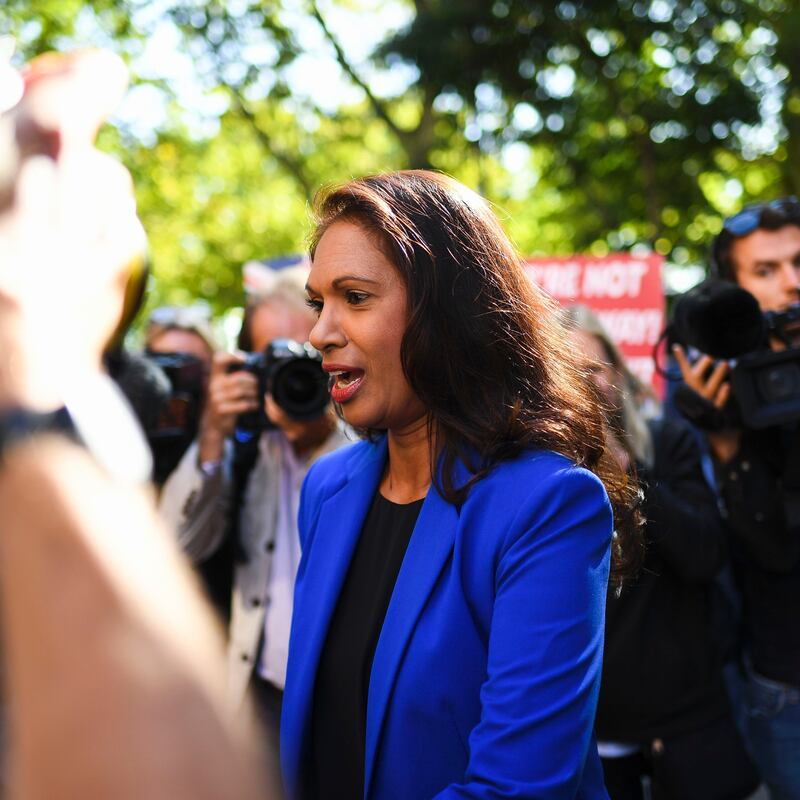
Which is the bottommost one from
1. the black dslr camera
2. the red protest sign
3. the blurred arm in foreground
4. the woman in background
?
the woman in background

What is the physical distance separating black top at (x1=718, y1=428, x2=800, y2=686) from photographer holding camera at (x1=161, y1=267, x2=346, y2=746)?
1.26m

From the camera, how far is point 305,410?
3.01 meters

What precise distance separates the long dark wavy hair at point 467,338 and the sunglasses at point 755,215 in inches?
57.7

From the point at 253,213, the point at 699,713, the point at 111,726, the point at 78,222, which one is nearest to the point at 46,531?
the point at 111,726

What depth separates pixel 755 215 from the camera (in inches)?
120

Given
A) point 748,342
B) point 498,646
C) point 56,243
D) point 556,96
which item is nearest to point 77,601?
point 56,243

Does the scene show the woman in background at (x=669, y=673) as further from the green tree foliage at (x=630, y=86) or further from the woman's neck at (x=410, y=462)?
the green tree foliage at (x=630, y=86)

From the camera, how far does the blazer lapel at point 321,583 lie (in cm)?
179

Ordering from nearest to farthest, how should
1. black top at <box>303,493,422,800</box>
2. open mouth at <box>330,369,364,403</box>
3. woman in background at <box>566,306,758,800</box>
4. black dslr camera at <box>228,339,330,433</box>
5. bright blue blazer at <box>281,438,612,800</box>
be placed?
1. bright blue blazer at <box>281,438,612,800</box>
2. black top at <box>303,493,422,800</box>
3. open mouth at <box>330,369,364,403</box>
4. woman in background at <box>566,306,758,800</box>
5. black dslr camera at <box>228,339,330,433</box>

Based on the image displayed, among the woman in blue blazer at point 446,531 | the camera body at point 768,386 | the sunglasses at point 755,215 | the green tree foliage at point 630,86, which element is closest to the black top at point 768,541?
the camera body at point 768,386

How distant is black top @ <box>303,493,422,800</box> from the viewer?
173cm

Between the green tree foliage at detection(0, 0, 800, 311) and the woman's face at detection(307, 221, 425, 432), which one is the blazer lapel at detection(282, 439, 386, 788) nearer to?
the woman's face at detection(307, 221, 425, 432)

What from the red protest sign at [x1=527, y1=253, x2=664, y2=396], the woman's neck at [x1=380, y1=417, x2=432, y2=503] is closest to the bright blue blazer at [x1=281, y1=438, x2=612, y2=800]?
the woman's neck at [x1=380, y1=417, x2=432, y2=503]

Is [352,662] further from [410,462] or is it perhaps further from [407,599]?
[410,462]
